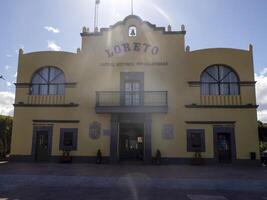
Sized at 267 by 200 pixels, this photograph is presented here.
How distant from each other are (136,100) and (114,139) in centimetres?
338

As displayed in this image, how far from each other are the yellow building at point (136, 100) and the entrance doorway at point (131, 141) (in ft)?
0.25

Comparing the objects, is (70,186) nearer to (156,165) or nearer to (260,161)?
(156,165)

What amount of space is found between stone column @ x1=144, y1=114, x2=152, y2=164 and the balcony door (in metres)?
1.46

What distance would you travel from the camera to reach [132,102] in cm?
1966

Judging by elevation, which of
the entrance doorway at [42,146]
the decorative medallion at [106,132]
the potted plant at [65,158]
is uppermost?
the decorative medallion at [106,132]

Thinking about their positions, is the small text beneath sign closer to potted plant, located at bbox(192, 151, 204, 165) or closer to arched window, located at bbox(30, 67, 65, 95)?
arched window, located at bbox(30, 67, 65, 95)

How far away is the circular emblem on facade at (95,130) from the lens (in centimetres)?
1955

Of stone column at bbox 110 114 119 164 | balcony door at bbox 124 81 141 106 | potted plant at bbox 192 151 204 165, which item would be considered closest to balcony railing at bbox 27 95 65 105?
stone column at bbox 110 114 119 164

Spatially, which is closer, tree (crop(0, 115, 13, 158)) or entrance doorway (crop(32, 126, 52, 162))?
entrance doorway (crop(32, 126, 52, 162))

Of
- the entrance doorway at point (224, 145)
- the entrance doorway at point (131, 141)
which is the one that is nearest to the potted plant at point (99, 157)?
the entrance doorway at point (131, 141)

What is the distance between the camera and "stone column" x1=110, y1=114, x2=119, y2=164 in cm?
1905

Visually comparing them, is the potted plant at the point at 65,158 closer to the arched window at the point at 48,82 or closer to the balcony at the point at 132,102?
the balcony at the point at 132,102

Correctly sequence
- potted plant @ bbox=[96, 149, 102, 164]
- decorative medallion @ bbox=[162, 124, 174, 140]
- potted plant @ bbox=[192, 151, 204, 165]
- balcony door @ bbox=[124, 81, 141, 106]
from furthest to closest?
1. balcony door @ bbox=[124, 81, 141, 106]
2. decorative medallion @ bbox=[162, 124, 174, 140]
3. potted plant @ bbox=[96, 149, 102, 164]
4. potted plant @ bbox=[192, 151, 204, 165]

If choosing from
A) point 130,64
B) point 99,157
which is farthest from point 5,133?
point 130,64
